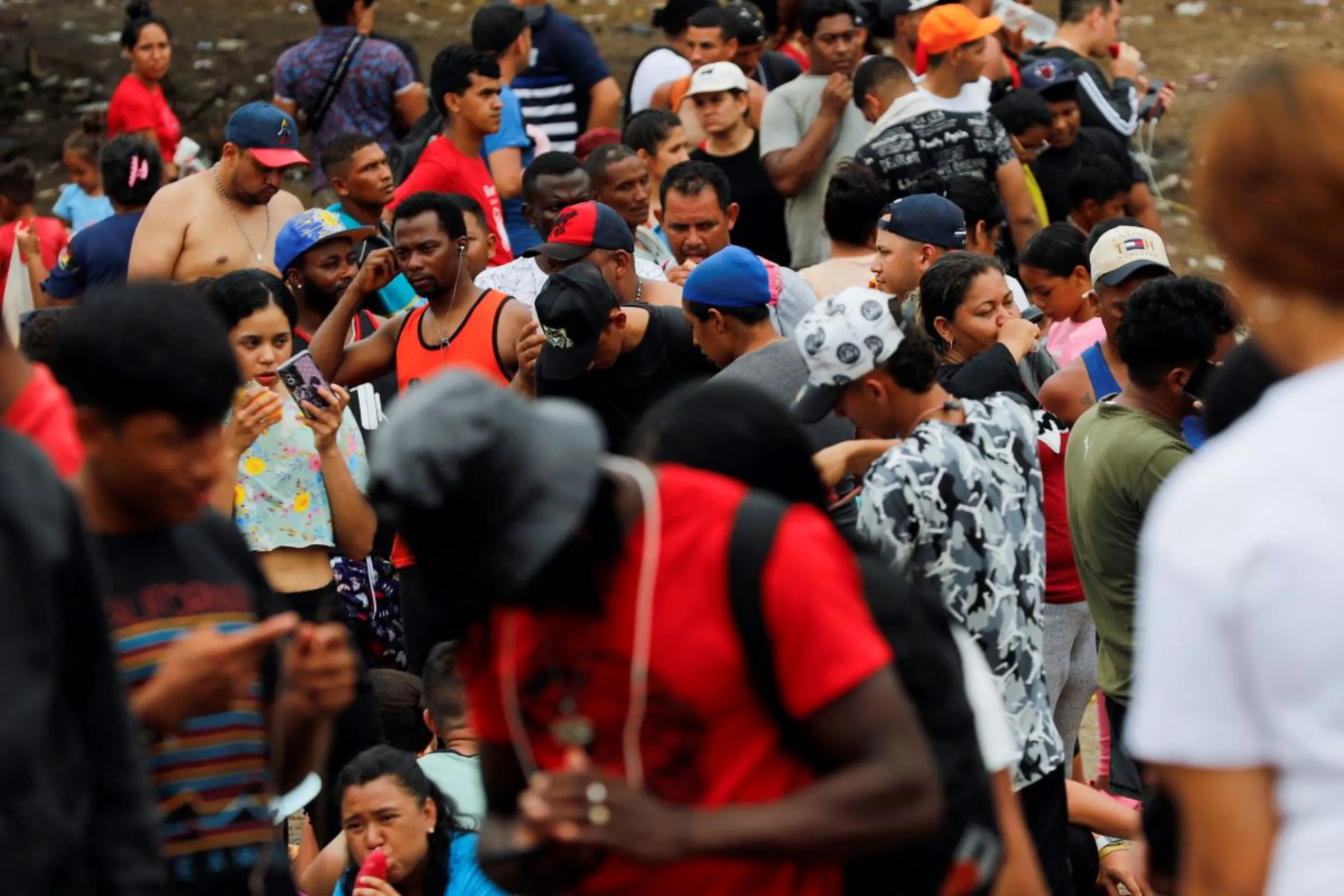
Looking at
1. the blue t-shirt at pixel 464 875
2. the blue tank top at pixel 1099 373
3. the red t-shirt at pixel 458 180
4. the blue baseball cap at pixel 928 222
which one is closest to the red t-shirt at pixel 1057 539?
the blue tank top at pixel 1099 373

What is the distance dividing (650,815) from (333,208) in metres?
6.01

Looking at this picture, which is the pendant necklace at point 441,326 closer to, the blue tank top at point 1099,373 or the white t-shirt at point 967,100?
the blue tank top at point 1099,373

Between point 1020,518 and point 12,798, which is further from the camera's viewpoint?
point 1020,518

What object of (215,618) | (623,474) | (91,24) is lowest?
(91,24)

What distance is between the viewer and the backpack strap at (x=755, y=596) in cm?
237

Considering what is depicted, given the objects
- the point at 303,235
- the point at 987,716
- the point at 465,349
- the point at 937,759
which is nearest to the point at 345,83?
the point at 303,235

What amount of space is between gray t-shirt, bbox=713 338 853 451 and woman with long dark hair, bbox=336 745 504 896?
1.41 meters

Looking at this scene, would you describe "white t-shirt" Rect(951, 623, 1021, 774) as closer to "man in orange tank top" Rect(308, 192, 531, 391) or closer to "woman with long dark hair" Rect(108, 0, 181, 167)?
"man in orange tank top" Rect(308, 192, 531, 391)

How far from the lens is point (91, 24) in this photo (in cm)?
1602

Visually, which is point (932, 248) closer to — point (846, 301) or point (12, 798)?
point (846, 301)

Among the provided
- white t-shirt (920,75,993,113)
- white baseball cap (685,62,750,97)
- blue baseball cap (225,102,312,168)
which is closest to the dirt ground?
white t-shirt (920,75,993,113)

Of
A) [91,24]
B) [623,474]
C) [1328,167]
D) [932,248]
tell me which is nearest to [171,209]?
[932,248]

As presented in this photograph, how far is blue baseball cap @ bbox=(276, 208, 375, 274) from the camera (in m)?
7.00

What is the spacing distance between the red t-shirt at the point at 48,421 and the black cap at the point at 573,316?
321 centimetres
